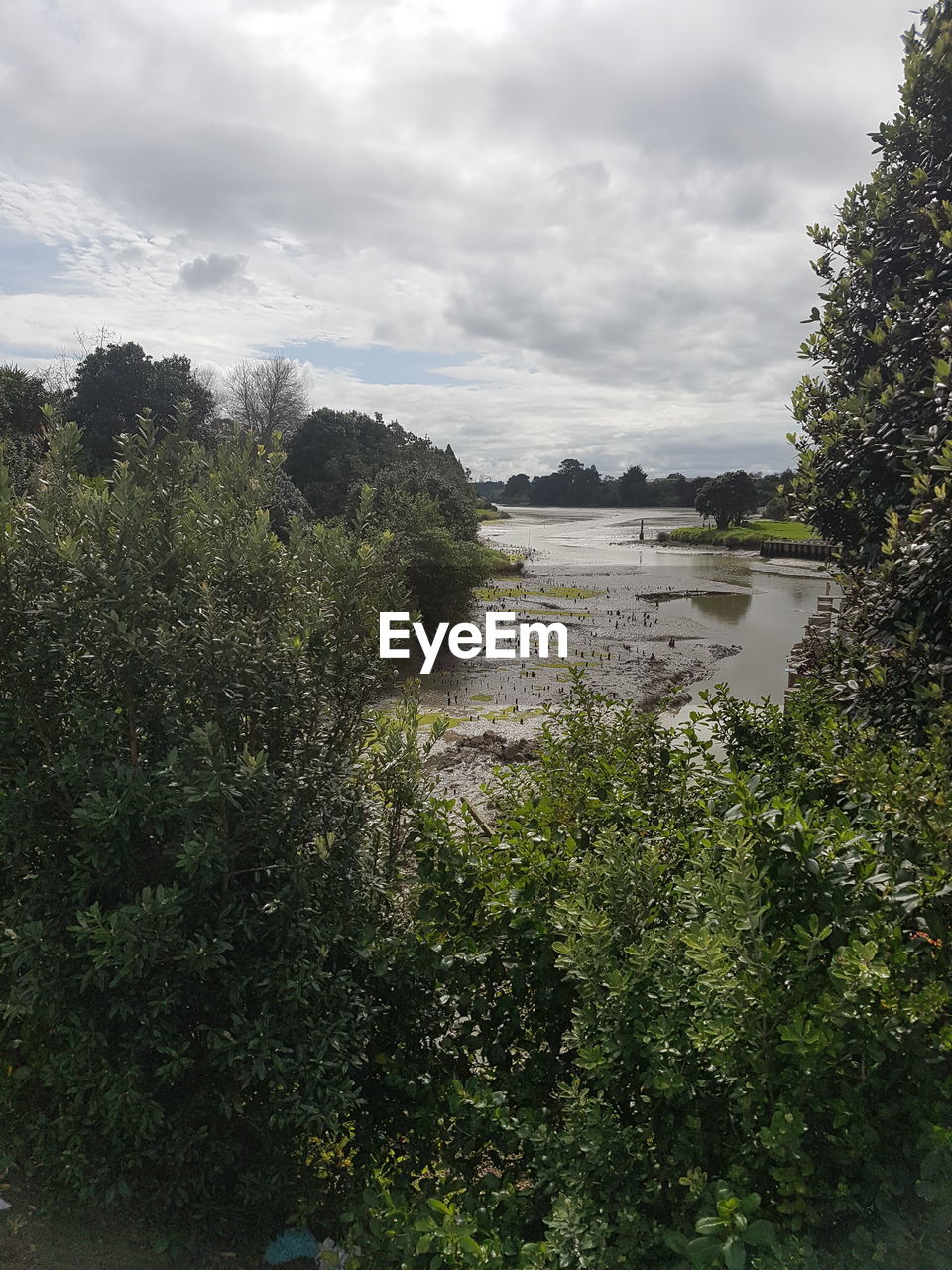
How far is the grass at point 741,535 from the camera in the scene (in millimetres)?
57688

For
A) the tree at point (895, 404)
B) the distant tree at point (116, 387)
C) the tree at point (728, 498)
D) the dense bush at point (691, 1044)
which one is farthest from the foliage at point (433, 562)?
the tree at point (728, 498)

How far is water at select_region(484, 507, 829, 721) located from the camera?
61.2 feet

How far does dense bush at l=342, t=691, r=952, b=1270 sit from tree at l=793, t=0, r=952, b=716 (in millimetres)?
500

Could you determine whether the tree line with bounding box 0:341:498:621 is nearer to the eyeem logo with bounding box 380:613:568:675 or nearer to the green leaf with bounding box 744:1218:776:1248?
the eyeem logo with bounding box 380:613:568:675

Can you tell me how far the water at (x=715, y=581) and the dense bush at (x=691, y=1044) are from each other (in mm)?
2330

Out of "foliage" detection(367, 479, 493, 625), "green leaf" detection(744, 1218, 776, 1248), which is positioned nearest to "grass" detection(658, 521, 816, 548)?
"foliage" detection(367, 479, 493, 625)

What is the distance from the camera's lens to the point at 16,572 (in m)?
3.40

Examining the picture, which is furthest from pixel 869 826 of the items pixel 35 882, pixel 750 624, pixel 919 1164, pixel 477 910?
pixel 750 624

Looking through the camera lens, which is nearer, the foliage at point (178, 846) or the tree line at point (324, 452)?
the foliage at point (178, 846)

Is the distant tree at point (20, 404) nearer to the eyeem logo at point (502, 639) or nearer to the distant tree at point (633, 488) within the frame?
the eyeem logo at point (502, 639)

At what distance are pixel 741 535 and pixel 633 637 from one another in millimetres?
40699

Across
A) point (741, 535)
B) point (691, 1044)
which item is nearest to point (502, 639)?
point (691, 1044)

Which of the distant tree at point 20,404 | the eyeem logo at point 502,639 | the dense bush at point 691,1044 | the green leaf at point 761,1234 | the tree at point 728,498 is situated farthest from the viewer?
the tree at point 728,498

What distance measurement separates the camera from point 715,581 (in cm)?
3794
